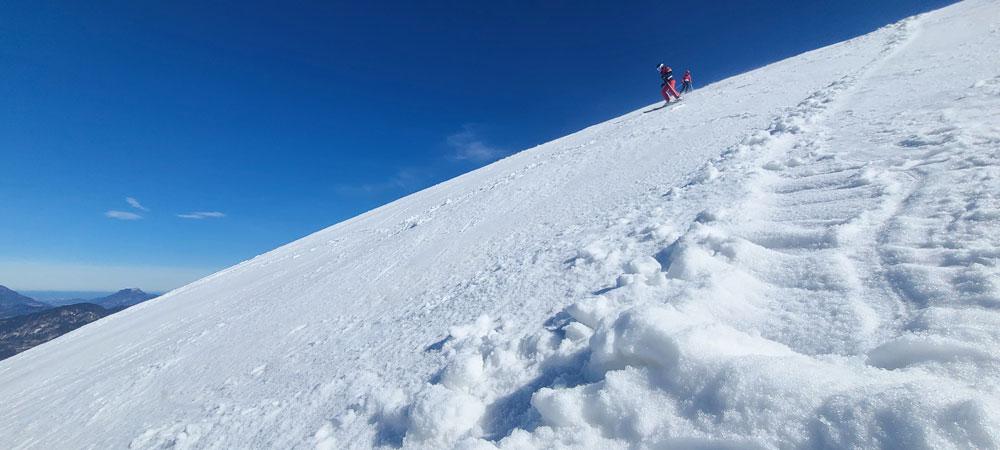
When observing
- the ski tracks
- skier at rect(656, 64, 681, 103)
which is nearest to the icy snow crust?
the ski tracks

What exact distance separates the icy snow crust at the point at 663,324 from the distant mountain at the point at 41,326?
162 m

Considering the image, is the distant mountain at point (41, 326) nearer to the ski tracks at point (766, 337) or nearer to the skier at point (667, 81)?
the skier at point (667, 81)

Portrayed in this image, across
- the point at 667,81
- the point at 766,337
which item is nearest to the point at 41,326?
the point at 667,81

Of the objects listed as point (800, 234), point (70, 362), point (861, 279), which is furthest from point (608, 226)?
point (70, 362)

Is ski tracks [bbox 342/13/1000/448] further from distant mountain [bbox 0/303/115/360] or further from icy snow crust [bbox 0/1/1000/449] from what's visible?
distant mountain [bbox 0/303/115/360]

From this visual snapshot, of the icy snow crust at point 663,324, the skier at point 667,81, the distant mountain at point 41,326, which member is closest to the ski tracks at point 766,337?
the icy snow crust at point 663,324

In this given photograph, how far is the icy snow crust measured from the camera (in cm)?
168

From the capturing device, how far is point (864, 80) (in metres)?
7.84

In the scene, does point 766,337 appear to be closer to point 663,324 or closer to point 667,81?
point 663,324

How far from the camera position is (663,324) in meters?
2.04

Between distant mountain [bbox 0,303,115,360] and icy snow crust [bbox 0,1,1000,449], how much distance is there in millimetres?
162036

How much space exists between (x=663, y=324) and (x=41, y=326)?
197 meters

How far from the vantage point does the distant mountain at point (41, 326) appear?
12406 cm

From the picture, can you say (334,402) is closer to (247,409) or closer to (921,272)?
(247,409)
